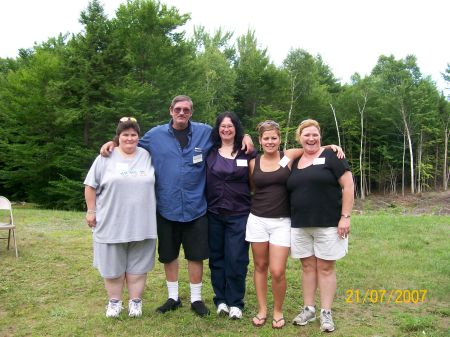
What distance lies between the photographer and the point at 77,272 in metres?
5.00

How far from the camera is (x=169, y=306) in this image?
3715 millimetres

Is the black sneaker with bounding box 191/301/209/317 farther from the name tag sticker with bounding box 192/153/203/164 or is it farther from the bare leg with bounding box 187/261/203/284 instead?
the name tag sticker with bounding box 192/153/203/164

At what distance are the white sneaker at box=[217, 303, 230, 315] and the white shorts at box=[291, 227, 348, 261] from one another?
818 mm

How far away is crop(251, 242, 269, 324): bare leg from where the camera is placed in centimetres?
339

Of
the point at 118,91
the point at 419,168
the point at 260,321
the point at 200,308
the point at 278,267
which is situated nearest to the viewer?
the point at 278,267

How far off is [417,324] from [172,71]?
17.8 m

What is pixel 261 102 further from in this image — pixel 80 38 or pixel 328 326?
pixel 328 326

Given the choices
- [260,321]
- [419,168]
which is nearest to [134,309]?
[260,321]

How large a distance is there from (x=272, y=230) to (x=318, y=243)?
384 mm

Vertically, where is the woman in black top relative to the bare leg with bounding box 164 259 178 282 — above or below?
above

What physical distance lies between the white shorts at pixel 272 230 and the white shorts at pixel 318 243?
60mm

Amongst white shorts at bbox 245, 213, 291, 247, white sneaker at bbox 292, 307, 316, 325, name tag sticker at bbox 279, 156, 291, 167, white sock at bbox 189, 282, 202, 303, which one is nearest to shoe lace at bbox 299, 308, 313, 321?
white sneaker at bbox 292, 307, 316, 325

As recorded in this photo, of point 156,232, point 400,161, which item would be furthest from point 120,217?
point 400,161

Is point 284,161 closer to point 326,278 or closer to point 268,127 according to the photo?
point 268,127
